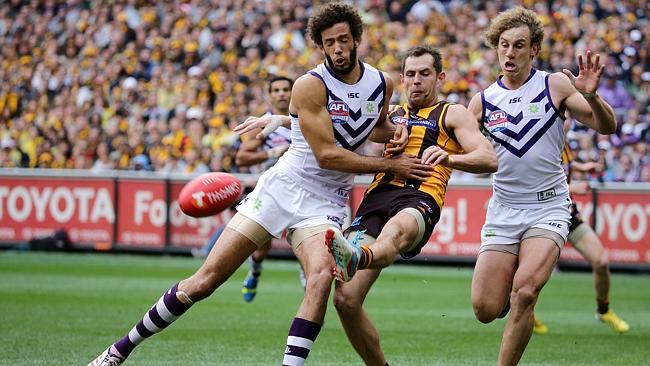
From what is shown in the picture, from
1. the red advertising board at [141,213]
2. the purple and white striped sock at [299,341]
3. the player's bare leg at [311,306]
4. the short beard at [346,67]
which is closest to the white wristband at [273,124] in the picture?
the short beard at [346,67]

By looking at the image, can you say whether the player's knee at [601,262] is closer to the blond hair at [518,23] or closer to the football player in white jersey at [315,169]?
the blond hair at [518,23]

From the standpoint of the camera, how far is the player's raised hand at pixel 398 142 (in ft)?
24.8

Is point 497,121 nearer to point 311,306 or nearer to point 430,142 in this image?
point 430,142

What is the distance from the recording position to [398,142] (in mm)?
7547

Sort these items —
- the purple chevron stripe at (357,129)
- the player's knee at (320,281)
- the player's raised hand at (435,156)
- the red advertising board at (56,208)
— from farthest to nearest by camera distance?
the red advertising board at (56,208) < the purple chevron stripe at (357,129) < the player's raised hand at (435,156) < the player's knee at (320,281)

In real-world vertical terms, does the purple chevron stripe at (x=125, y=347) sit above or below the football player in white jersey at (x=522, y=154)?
below

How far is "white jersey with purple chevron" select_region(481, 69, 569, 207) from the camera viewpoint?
8.01m

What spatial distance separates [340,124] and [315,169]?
1.16ft

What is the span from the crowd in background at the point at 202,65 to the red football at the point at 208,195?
11.3 m

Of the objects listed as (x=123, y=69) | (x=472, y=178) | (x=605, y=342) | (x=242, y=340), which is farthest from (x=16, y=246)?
(x=605, y=342)

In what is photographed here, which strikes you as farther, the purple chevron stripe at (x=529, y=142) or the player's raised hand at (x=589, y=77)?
the purple chevron stripe at (x=529, y=142)

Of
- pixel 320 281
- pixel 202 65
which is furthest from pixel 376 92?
pixel 202 65

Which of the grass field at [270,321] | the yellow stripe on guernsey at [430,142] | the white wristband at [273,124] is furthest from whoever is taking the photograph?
the grass field at [270,321]

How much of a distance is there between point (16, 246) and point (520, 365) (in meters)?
14.8
